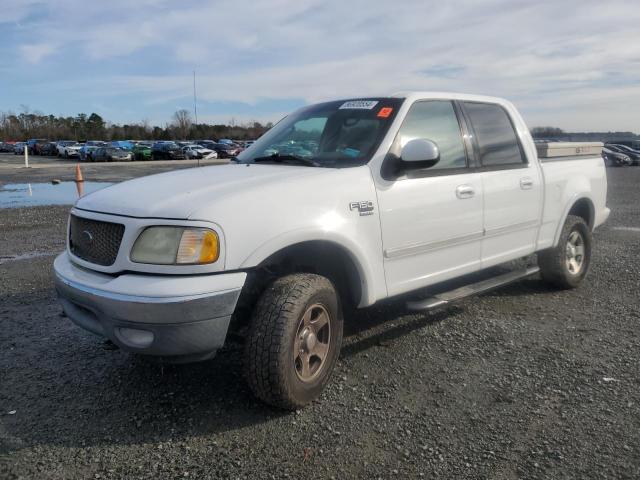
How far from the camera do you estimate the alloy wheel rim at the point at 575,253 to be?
19.0 ft

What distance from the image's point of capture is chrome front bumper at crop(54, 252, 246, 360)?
2818mm

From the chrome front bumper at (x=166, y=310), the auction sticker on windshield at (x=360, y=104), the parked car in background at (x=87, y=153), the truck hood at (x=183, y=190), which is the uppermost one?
the parked car in background at (x=87, y=153)

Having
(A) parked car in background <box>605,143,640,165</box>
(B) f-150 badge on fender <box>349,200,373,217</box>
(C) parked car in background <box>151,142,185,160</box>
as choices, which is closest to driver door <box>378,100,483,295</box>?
(B) f-150 badge on fender <box>349,200,373,217</box>

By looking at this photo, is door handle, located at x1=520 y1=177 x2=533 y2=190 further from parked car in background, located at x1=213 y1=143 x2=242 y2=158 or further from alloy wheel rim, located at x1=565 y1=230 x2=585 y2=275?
parked car in background, located at x1=213 y1=143 x2=242 y2=158

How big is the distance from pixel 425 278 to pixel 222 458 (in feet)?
6.37

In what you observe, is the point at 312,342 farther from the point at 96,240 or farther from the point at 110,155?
the point at 110,155

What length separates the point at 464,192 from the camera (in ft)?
14.0

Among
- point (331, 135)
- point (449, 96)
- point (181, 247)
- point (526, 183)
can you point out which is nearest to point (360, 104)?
point (331, 135)

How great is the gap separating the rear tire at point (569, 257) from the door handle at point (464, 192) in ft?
5.53

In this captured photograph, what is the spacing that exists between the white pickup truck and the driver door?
1 cm

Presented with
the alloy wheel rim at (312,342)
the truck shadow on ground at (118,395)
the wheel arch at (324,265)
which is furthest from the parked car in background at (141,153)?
the alloy wheel rim at (312,342)

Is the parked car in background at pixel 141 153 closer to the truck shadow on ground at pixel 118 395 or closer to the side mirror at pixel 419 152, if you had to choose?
the truck shadow on ground at pixel 118 395

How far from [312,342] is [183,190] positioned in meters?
1.19

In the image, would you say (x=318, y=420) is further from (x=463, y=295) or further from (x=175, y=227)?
(x=463, y=295)
